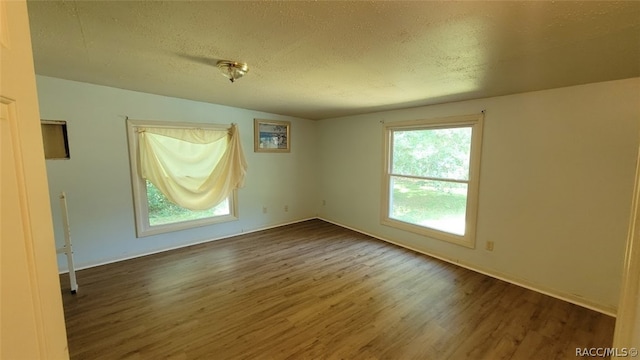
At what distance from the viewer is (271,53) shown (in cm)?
182

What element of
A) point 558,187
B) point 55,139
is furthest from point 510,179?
point 55,139

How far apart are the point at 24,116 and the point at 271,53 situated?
4.94 ft

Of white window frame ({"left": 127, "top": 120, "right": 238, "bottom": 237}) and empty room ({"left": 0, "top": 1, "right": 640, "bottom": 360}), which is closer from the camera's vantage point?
empty room ({"left": 0, "top": 1, "right": 640, "bottom": 360})

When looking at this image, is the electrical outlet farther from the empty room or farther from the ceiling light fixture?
the ceiling light fixture

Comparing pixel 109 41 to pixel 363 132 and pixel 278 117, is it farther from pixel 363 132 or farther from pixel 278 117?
pixel 363 132

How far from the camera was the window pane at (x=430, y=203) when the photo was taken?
3.30 m

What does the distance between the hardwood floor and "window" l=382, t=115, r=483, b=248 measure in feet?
1.83

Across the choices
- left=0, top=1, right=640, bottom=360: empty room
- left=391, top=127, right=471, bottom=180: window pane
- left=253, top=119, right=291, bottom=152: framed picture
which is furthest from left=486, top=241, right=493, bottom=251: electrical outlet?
left=253, top=119, right=291, bottom=152: framed picture

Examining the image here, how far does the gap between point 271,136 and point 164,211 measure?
2010 millimetres

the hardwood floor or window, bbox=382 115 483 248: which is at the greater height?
Answer: window, bbox=382 115 483 248

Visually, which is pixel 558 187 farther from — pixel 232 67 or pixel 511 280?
pixel 232 67

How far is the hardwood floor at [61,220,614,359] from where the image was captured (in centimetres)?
191

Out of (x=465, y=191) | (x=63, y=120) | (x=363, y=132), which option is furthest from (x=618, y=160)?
(x=63, y=120)

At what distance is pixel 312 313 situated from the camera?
2.32 m
